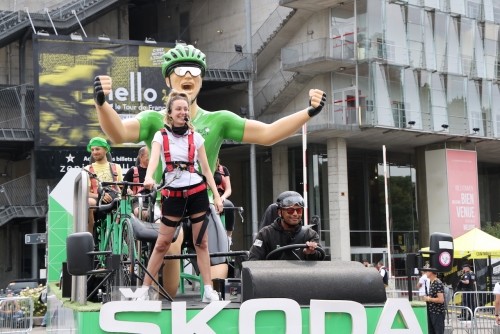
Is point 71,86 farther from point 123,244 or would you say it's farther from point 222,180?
point 123,244

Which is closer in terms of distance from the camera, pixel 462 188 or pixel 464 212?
pixel 464 212

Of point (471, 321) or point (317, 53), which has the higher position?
point (317, 53)

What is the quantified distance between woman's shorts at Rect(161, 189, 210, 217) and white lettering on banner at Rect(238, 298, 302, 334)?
4.77 feet

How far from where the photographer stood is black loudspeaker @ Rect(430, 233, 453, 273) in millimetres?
5656

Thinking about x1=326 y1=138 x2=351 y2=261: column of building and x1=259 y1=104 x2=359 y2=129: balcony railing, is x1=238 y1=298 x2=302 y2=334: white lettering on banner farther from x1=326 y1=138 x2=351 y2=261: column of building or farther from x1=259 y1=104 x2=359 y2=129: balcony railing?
x1=326 y1=138 x2=351 y2=261: column of building

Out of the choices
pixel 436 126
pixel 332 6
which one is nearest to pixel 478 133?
pixel 436 126

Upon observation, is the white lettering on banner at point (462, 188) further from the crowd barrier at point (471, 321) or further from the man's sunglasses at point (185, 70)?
the man's sunglasses at point (185, 70)

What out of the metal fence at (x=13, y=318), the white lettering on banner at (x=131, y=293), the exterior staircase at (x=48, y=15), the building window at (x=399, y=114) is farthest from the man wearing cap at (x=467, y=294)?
the exterior staircase at (x=48, y=15)

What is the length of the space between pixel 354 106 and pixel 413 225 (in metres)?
11.2

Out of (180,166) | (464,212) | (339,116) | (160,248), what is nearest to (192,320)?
(160,248)

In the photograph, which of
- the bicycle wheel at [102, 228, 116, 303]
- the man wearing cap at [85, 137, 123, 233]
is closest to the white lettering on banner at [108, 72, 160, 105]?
the man wearing cap at [85, 137, 123, 233]

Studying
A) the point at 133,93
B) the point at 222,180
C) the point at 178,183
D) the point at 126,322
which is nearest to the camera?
the point at 126,322

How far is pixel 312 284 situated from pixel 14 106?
1554 inches

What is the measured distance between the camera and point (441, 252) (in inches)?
223
